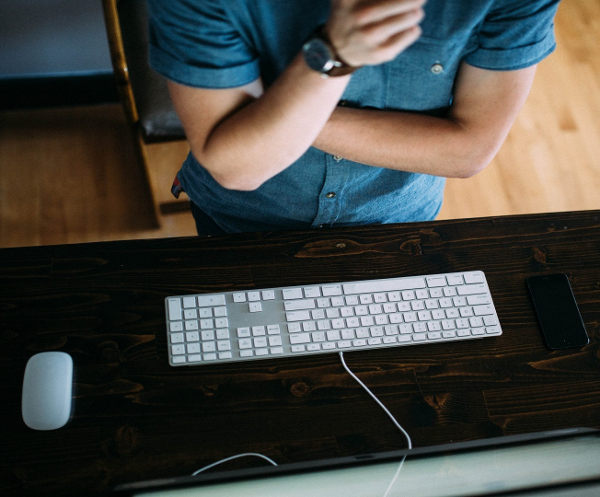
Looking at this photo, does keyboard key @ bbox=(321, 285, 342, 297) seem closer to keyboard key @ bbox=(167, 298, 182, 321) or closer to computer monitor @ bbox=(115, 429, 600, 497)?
keyboard key @ bbox=(167, 298, 182, 321)

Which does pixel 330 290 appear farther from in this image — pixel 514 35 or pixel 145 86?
pixel 145 86

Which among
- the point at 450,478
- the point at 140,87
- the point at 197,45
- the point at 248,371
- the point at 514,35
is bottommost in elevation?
the point at 140,87

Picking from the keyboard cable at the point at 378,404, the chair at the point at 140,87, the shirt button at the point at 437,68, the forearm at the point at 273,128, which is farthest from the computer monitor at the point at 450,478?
the chair at the point at 140,87

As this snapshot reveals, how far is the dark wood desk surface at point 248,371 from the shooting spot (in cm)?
80

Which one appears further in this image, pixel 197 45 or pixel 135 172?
pixel 135 172

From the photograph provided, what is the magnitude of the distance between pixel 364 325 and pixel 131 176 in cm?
133

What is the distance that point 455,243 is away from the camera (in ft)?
3.30

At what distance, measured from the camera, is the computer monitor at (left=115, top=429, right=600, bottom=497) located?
563 millimetres

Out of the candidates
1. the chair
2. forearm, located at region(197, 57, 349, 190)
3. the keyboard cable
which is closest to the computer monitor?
the keyboard cable

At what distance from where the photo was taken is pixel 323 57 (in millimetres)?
661

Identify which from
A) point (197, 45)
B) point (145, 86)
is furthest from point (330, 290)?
point (145, 86)

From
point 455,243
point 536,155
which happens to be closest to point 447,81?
point 455,243

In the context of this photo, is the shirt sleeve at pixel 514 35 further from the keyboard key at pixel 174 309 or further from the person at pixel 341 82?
the keyboard key at pixel 174 309

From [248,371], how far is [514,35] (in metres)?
0.59
